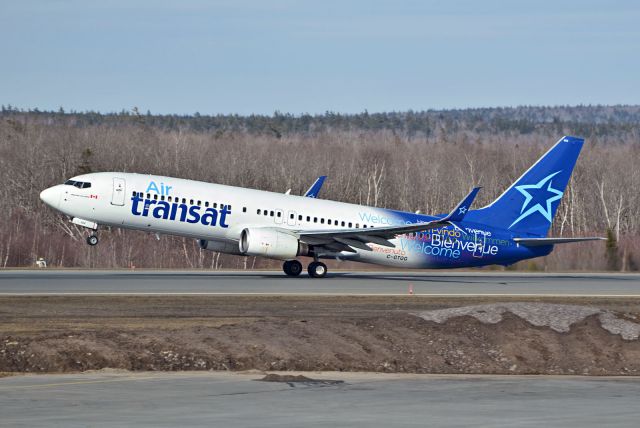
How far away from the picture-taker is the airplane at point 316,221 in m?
50.5

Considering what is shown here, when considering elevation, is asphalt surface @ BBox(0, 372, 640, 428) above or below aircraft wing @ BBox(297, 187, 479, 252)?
below

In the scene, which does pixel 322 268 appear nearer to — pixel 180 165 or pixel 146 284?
pixel 146 284

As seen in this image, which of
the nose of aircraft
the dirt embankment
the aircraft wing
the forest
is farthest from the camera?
the forest

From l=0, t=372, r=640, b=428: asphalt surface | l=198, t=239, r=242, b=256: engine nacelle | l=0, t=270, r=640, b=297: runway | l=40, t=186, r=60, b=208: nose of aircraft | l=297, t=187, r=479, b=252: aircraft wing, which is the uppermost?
l=40, t=186, r=60, b=208: nose of aircraft

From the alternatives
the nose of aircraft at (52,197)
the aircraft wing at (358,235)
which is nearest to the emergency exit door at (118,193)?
the nose of aircraft at (52,197)

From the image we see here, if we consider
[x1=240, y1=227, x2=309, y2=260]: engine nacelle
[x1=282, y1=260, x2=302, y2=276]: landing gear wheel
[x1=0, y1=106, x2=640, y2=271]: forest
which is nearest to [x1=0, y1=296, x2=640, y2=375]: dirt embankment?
[x1=240, y1=227, x2=309, y2=260]: engine nacelle

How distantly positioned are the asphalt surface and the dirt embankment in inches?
52.6

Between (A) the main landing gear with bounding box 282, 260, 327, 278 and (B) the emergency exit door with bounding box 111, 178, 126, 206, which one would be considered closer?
(B) the emergency exit door with bounding box 111, 178, 126, 206

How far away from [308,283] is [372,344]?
24.2 m

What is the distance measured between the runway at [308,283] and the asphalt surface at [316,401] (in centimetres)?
2145

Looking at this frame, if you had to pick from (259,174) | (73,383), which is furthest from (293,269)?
(259,174)

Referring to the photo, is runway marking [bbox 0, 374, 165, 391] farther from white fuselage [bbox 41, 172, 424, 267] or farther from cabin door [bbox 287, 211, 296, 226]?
cabin door [bbox 287, 211, 296, 226]

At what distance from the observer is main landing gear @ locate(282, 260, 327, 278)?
52.9 m

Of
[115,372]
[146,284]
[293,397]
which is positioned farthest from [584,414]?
[146,284]
